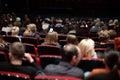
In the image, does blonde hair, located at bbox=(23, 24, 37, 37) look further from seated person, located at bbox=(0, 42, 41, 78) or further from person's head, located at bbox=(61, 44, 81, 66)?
person's head, located at bbox=(61, 44, 81, 66)

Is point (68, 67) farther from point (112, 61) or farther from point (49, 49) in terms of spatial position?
point (49, 49)

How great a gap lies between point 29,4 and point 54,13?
8.06ft

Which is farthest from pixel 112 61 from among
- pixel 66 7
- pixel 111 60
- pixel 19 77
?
pixel 66 7

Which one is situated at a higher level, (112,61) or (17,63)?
(112,61)

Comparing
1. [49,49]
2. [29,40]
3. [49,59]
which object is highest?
[49,59]

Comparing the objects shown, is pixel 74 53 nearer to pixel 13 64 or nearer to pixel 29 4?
pixel 13 64

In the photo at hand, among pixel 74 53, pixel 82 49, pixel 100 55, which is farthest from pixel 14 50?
pixel 100 55

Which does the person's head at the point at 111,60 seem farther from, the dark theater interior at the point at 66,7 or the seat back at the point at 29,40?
the dark theater interior at the point at 66,7

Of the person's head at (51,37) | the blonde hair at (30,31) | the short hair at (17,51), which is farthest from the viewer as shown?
the blonde hair at (30,31)

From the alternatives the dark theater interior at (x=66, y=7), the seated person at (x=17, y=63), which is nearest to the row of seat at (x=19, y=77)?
the seated person at (x=17, y=63)

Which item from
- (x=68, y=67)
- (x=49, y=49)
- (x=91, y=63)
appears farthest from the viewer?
(x=49, y=49)

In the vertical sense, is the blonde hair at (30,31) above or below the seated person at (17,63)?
below

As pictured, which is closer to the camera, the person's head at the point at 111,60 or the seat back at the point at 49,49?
the person's head at the point at 111,60

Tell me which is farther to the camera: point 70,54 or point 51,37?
point 51,37
